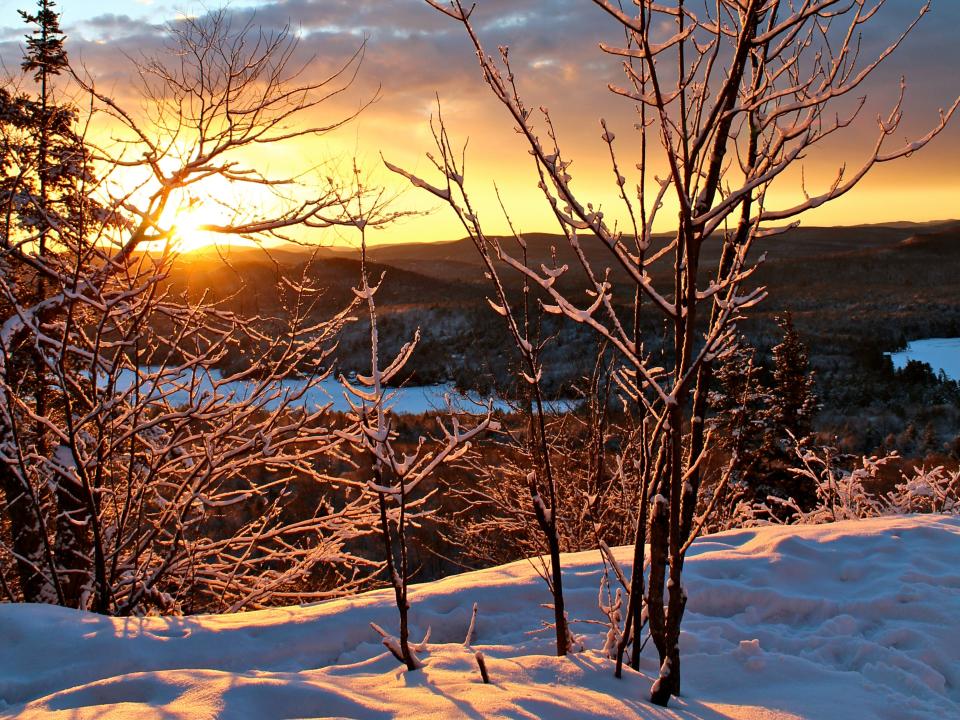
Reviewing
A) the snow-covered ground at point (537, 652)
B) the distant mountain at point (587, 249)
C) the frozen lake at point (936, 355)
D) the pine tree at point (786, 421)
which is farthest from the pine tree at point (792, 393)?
the distant mountain at point (587, 249)

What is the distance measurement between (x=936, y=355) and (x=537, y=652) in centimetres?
2916

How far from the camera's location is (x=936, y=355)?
26031 mm

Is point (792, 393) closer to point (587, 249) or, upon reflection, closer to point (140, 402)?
point (140, 402)

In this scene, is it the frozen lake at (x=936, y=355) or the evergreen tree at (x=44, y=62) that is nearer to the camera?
the evergreen tree at (x=44, y=62)

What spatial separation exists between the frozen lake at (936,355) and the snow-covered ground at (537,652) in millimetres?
23500

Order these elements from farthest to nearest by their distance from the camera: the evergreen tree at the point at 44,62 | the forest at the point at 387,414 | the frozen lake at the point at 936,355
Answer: the frozen lake at the point at 936,355 < the evergreen tree at the point at 44,62 < the forest at the point at 387,414

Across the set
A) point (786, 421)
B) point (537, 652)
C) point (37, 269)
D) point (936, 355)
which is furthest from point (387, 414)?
point (936, 355)

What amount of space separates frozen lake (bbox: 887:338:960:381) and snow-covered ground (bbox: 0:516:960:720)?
2350 centimetres

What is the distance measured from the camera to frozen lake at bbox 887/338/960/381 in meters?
23.8

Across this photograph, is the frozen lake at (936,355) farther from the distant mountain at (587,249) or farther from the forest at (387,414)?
the distant mountain at (587,249)

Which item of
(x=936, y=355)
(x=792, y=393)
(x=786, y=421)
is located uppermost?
(x=792, y=393)

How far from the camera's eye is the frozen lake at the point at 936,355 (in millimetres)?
23841

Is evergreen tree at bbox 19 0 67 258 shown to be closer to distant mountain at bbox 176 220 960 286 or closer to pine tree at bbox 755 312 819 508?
pine tree at bbox 755 312 819 508

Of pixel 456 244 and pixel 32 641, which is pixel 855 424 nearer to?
pixel 32 641
